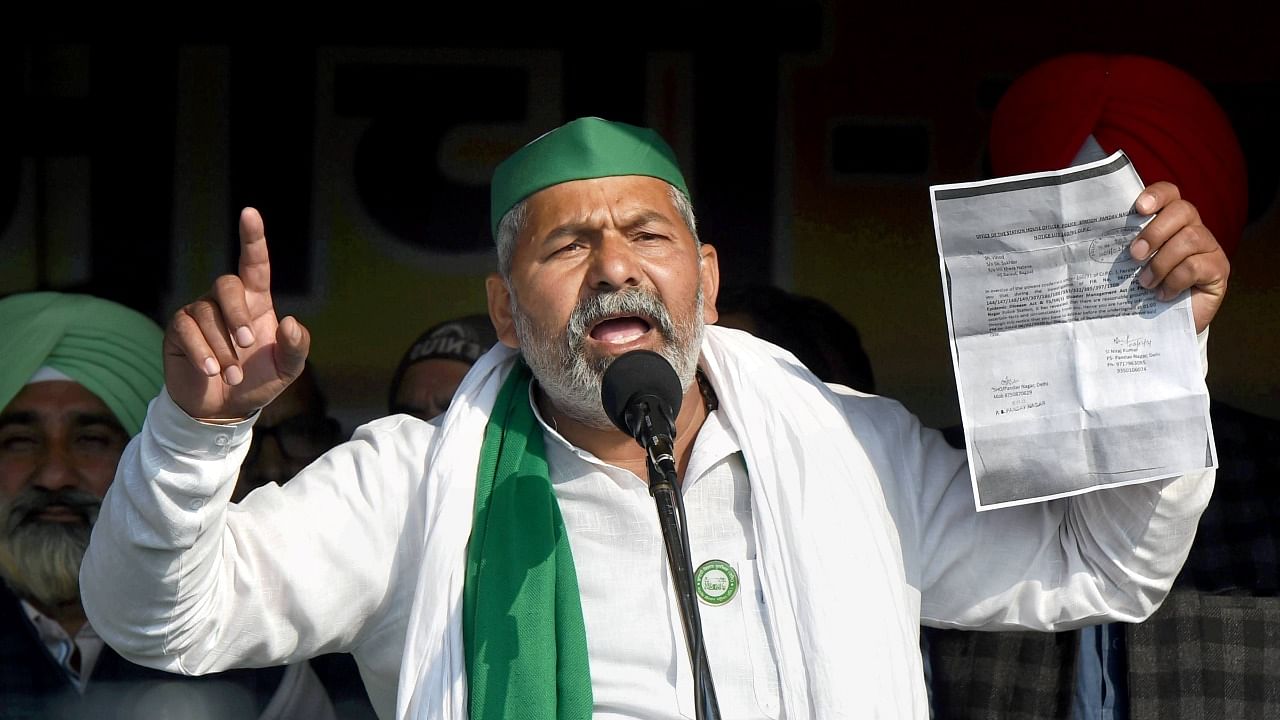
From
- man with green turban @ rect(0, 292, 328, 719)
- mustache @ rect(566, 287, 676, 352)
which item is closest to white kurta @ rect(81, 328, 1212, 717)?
mustache @ rect(566, 287, 676, 352)

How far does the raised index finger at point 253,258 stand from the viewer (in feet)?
6.99

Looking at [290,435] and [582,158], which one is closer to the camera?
[582,158]

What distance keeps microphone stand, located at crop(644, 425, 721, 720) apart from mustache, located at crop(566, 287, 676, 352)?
77cm

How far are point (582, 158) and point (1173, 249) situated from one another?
3.61 feet

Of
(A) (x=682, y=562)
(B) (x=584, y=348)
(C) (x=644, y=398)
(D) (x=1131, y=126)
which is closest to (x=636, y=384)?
(C) (x=644, y=398)

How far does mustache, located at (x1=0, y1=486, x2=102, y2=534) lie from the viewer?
390cm

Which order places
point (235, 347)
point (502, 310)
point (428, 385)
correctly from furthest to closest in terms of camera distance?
point (428, 385) → point (502, 310) → point (235, 347)

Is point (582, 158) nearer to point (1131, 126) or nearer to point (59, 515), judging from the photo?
point (1131, 126)

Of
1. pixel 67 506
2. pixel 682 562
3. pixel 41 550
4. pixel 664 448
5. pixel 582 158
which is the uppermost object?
pixel 582 158

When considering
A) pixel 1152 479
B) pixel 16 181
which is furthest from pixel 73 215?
pixel 1152 479

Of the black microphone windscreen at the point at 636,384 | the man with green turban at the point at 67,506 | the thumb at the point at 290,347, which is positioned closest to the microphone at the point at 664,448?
the black microphone windscreen at the point at 636,384

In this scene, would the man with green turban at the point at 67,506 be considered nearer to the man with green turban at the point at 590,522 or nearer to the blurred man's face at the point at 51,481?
the blurred man's face at the point at 51,481

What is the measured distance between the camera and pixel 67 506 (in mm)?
3916

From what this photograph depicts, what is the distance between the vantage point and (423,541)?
8.33 feet
